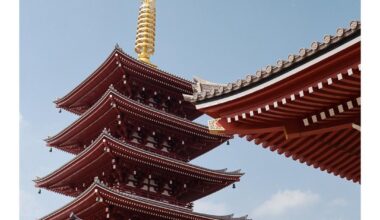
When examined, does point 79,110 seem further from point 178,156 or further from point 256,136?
point 256,136

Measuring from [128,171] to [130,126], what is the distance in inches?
95.6

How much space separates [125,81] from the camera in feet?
96.2

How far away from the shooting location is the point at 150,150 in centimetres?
2853

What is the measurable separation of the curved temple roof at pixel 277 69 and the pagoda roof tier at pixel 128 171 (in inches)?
622

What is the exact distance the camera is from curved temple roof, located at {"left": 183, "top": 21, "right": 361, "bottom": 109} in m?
7.88

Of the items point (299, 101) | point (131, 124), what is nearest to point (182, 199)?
A: point (131, 124)

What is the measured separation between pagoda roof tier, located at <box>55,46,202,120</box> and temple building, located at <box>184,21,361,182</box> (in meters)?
17.8

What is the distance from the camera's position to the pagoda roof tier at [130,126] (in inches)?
1089

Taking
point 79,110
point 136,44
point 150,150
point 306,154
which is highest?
point 136,44

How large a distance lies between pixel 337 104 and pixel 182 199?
2093cm

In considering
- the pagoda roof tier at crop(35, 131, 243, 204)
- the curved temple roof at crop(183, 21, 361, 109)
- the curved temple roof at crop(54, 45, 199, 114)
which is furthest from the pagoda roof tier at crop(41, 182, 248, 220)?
the curved temple roof at crop(183, 21, 361, 109)

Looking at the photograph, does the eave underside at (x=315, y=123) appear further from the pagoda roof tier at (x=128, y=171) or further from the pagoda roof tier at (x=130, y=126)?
the pagoda roof tier at (x=130, y=126)

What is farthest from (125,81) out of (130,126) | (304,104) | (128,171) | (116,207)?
(304,104)

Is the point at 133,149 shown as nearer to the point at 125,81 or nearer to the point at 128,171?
the point at 128,171
